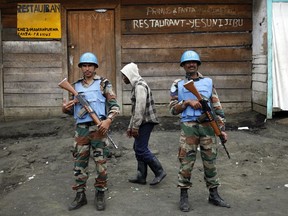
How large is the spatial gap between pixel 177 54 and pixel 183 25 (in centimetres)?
66

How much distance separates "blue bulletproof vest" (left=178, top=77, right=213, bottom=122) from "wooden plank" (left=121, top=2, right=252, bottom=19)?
4.66 metres

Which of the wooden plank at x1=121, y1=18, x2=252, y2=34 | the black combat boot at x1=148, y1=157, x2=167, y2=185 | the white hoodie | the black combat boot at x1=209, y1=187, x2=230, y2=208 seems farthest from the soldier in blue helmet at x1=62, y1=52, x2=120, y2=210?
the wooden plank at x1=121, y1=18, x2=252, y2=34

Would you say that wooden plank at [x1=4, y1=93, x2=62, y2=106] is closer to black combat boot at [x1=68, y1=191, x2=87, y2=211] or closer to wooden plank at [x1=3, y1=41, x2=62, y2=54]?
wooden plank at [x1=3, y1=41, x2=62, y2=54]

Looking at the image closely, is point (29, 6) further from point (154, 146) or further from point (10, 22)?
point (154, 146)

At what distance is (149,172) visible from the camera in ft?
20.1

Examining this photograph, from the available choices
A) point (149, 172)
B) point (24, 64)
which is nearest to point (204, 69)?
point (149, 172)

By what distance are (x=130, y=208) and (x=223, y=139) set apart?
1.36m

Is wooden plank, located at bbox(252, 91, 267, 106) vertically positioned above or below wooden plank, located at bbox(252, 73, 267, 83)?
below

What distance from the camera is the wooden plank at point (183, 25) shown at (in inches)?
354

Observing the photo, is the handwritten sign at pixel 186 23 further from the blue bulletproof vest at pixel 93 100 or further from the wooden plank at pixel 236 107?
the blue bulletproof vest at pixel 93 100

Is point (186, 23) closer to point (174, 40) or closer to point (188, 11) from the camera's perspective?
point (188, 11)

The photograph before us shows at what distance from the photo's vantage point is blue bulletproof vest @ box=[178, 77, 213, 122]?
15.0 feet

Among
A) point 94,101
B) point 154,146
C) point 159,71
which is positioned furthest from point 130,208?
point 159,71

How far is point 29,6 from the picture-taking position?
8992mm
